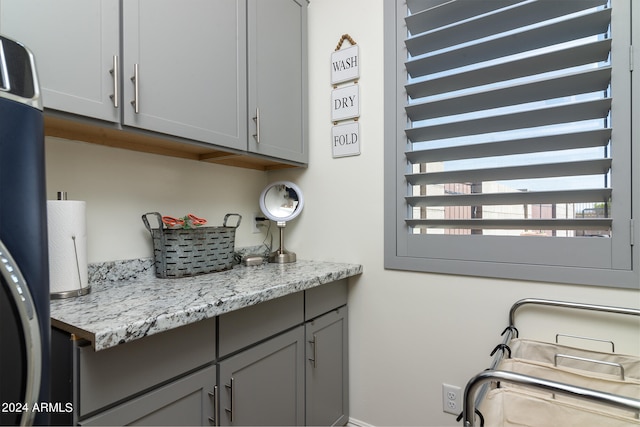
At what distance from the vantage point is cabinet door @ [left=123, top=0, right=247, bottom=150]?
1.06m

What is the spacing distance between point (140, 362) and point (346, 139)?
1317 millimetres

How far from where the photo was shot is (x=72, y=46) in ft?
3.03

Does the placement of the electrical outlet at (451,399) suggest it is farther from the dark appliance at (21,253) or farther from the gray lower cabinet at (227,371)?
the dark appliance at (21,253)

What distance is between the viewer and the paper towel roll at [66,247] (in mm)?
984

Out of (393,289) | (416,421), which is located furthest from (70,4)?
(416,421)

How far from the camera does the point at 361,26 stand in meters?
1.69

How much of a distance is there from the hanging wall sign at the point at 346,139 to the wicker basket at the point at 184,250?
0.74 m

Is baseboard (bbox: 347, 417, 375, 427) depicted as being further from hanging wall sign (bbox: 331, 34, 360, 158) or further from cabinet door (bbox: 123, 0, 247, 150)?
cabinet door (bbox: 123, 0, 247, 150)

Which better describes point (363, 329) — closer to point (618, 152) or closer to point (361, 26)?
point (618, 152)

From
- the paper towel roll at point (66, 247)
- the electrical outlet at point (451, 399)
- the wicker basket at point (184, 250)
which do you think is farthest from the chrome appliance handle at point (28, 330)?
the electrical outlet at point (451, 399)

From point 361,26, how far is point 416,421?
1.97m

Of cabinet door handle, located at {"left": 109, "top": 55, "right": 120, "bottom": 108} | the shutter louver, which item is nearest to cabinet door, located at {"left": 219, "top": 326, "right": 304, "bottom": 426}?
the shutter louver

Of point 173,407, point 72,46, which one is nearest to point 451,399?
point 173,407

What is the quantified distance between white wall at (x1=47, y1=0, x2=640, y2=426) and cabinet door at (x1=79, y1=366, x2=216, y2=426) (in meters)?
0.63
